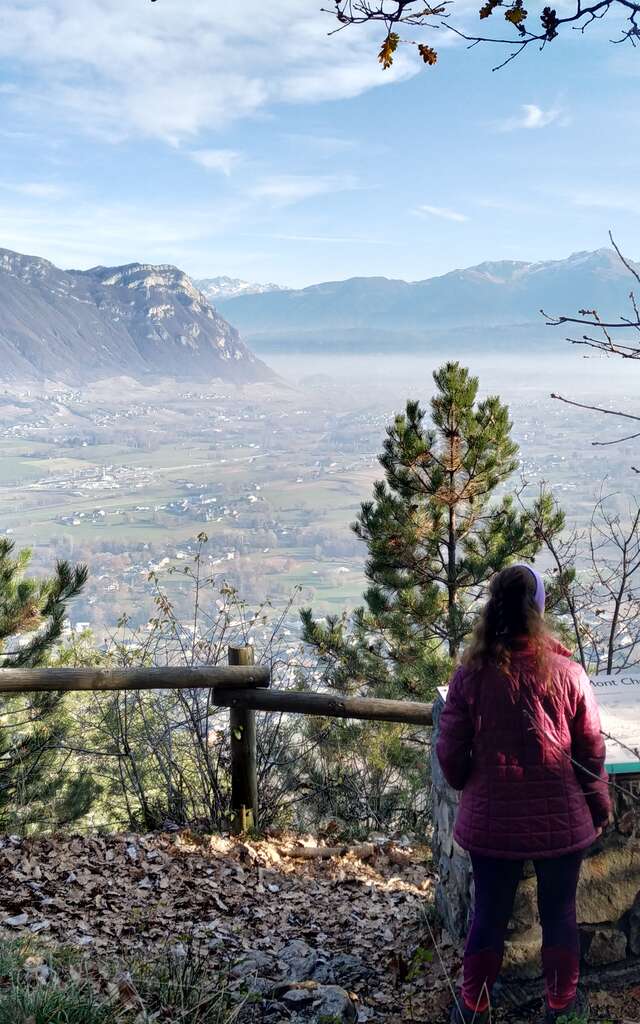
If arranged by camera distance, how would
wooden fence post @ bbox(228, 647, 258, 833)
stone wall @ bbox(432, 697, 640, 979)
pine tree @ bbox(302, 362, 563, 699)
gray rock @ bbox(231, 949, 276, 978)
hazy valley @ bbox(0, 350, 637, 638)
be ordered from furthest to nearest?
hazy valley @ bbox(0, 350, 637, 638) → pine tree @ bbox(302, 362, 563, 699) → wooden fence post @ bbox(228, 647, 258, 833) → gray rock @ bbox(231, 949, 276, 978) → stone wall @ bbox(432, 697, 640, 979)

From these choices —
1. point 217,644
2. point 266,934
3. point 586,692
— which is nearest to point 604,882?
point 586,692

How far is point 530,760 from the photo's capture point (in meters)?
2.52

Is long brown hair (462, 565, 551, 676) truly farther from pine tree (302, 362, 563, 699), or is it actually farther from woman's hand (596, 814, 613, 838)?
pine tree (302, 362, 563, 699)

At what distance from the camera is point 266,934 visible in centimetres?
376

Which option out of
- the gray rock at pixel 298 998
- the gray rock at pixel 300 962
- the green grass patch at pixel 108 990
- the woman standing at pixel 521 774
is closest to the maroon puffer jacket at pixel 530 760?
the woman standing at pixel 521 774

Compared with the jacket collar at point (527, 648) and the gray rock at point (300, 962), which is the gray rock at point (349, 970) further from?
the jacket collar at point (527, 648)

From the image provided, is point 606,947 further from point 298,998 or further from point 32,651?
point 32,651

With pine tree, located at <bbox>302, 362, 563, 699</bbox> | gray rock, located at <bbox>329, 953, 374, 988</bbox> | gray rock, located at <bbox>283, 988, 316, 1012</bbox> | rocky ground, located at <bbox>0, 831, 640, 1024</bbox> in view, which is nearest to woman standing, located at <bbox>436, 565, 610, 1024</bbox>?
rocky ground, located at <bbox>0, 831, 640, 1024</bbox>

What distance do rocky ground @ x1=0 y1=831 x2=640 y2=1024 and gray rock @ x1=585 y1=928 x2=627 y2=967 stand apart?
0.36 ft

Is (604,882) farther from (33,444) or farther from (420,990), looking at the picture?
(33,444)

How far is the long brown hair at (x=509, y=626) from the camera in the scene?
8.40 feet

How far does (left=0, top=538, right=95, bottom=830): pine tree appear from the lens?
22.8 ft

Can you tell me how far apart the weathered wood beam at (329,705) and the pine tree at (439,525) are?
15.6 feet

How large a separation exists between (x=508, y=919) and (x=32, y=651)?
19.3 ft
